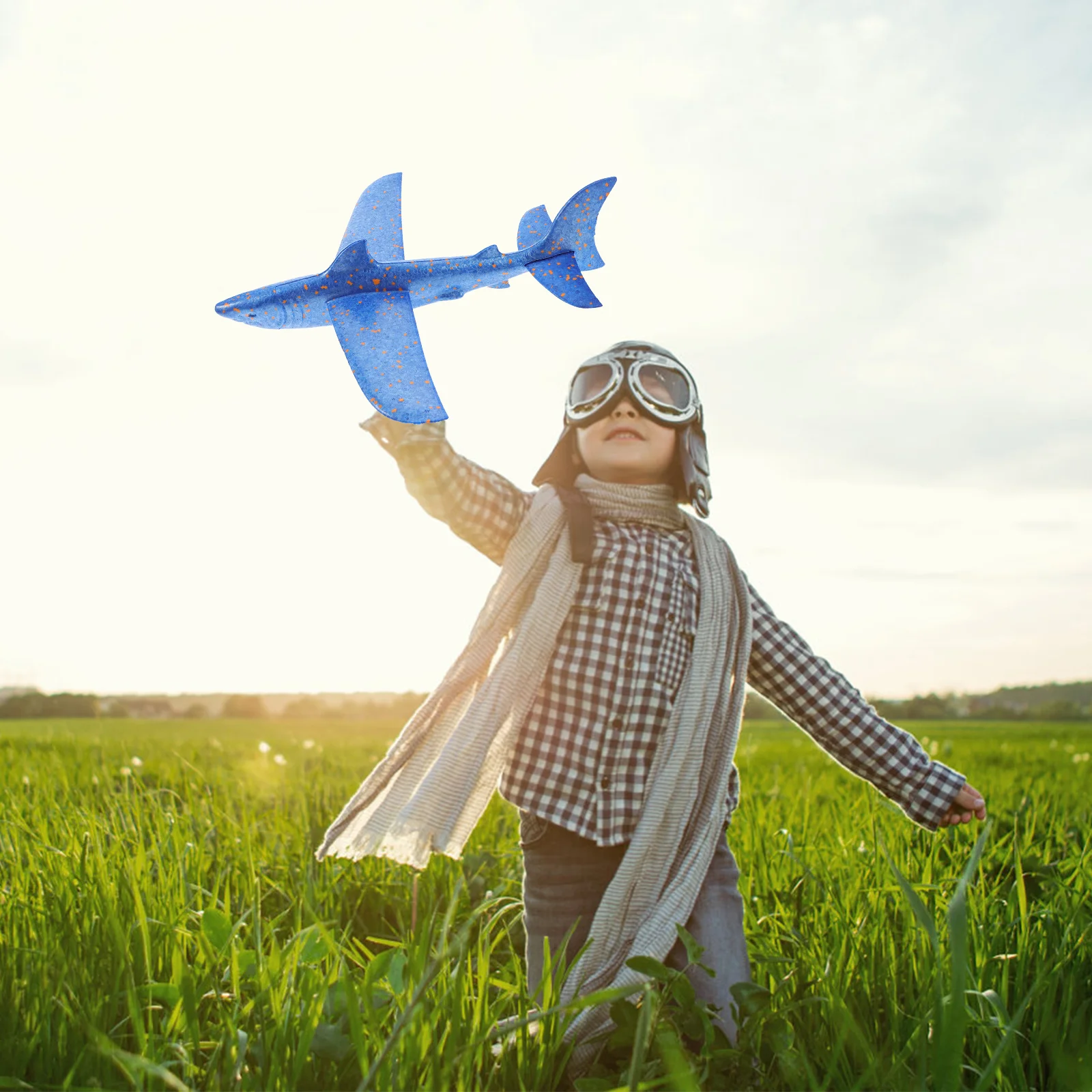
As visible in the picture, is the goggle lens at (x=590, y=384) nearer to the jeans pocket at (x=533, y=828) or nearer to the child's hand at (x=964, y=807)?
the jeans pocket at (x=533, y=828)

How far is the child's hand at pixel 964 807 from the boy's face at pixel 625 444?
136cm

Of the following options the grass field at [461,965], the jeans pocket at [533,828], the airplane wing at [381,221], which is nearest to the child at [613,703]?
the jeans pocket at [533,828]

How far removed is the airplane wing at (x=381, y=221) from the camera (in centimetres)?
262

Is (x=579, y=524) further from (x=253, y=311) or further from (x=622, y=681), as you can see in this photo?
(x=253, y=311)

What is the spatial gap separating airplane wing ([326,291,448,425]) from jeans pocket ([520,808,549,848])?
1.10 meters

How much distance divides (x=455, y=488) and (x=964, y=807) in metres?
1.82

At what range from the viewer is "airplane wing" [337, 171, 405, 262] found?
2.62 meters

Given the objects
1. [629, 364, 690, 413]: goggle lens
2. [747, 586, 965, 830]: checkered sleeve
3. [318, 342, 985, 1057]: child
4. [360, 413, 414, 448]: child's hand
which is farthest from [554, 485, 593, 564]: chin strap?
[747, 586, 965, 830]: checkered sleeve

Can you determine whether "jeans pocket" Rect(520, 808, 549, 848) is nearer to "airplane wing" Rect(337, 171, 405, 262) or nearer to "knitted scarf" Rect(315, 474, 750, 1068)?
"knitted scarf" Rect(315, 474, 750, 1068)

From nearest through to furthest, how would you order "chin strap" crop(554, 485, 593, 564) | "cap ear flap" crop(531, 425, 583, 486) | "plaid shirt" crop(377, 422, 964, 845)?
"plaid shirt" crop(377, 422, 964, 845) < "chin strap" crop(554, 485, 593, 564) < "cap ear flap" crop(531, 425, 583, 486)

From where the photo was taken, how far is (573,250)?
9.29 feet

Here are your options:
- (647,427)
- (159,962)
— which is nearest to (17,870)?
(159,962)

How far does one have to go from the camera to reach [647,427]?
9.53ft

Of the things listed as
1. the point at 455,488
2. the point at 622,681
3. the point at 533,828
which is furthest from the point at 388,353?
the point at 533,828
